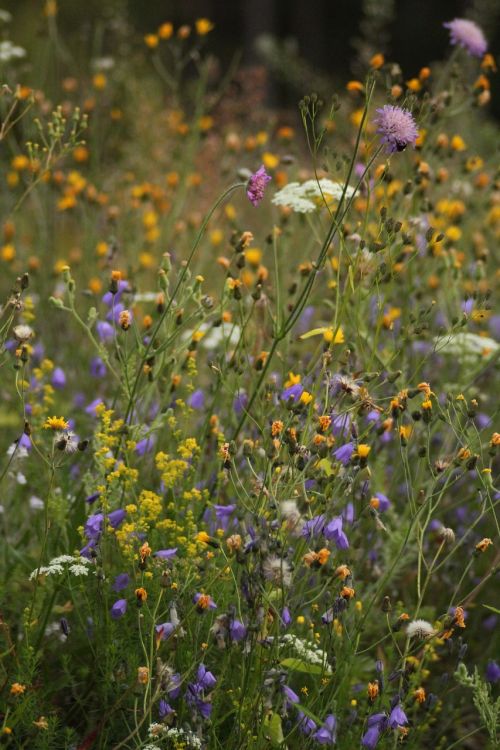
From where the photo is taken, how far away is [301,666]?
2.18 meters

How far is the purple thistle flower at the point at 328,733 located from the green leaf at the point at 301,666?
0.10 meters

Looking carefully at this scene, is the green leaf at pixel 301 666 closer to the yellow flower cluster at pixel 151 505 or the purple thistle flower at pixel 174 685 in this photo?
the purple thistle flower at pixel 174 685

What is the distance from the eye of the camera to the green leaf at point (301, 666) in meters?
2.13

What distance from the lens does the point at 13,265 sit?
4.84 m

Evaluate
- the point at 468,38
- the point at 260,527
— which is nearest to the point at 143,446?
the point at 260,527

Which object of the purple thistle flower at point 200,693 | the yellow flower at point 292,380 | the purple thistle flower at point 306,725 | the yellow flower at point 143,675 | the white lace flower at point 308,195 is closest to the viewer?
the yellow flower at point 143,675

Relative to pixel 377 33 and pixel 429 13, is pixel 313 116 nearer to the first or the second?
pixel 377 33

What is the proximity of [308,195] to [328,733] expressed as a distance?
153 cm

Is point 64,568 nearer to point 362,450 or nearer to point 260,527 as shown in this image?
point 260,527

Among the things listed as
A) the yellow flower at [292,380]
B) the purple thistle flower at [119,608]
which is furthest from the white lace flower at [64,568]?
the yellow flower at [292,380]

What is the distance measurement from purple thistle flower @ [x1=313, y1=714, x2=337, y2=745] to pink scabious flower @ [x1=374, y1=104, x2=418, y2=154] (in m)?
1.30

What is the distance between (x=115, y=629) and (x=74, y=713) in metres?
0.42

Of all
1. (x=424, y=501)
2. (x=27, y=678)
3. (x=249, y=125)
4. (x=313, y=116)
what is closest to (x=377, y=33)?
(x=249, y=125)

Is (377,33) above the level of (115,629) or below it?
above
